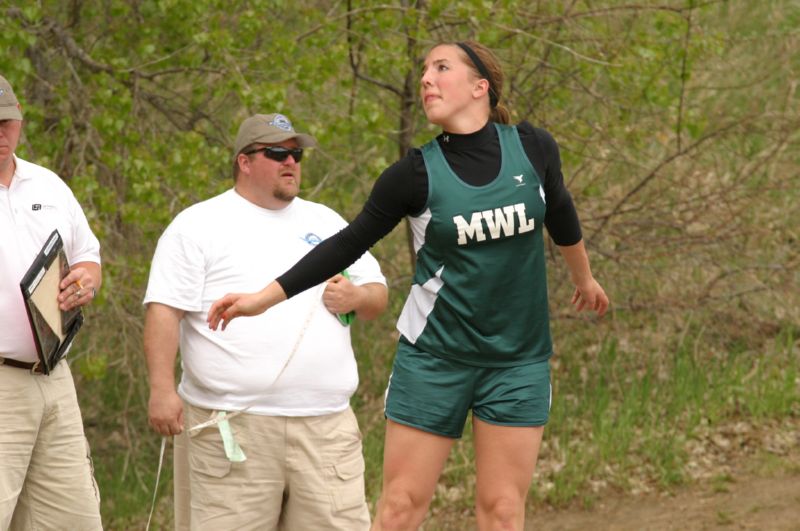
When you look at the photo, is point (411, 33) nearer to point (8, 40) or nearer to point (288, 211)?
point (8, 40)

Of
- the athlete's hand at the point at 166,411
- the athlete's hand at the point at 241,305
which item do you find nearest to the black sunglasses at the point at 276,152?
the athlete's hand at the point at 166,411

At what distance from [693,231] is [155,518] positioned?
4.12m

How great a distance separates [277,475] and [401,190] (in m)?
1.55

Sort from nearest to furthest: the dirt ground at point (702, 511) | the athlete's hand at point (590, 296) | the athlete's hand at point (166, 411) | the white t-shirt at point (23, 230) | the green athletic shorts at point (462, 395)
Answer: the green athletic shorts at point (462, 395) → the athlete's hand at point (590, 296) → the white t-shirt at point (23, 230) → the athlete's hand at point (166, 411) → the dirt ground at point (702, 511)

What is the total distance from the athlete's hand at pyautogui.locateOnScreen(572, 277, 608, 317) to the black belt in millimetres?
1902

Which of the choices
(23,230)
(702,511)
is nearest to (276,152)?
(23,230)

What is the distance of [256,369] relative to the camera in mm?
4660

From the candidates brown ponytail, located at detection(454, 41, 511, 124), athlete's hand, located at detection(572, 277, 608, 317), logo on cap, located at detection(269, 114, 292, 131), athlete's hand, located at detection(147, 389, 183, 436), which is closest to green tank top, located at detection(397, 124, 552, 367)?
brown ponytail, located at detection(454, 41, 511, 124)

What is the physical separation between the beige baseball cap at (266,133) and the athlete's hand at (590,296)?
136 cm

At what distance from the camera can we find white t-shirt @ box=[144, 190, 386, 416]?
467 centimetres

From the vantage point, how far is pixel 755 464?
8133 mm

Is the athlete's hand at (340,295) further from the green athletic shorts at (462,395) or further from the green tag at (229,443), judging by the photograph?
the green athletic shorts at (462,395)

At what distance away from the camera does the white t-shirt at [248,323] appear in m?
4.67

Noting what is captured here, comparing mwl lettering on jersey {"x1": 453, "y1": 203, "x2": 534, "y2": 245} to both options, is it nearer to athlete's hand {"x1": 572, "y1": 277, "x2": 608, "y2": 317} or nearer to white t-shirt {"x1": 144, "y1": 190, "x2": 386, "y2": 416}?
athlete's hand {"x1": 572, "y1": 277, "x2": 608, "y2": 317}
